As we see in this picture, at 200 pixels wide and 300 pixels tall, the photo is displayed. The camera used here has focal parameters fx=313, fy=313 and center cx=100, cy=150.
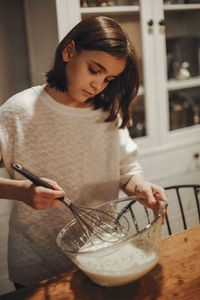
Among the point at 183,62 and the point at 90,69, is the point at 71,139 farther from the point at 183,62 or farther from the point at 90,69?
the point at 183,62

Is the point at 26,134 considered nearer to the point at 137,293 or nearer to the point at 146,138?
the point at 137,293

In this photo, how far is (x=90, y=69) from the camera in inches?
35.2

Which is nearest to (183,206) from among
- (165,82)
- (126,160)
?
(165,82)

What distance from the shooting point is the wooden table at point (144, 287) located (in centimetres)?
67

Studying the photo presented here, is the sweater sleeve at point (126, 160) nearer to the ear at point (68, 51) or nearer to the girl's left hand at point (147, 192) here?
the girl's left hand at point (147, 192)

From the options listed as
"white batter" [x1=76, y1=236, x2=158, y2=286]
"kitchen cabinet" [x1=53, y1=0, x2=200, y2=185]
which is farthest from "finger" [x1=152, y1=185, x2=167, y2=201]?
"kitchen cabinet" [x1=53, y1=0, x2=200, y2=185]

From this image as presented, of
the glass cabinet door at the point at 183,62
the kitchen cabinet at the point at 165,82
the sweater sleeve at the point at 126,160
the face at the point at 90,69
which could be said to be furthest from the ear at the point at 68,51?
the glass cabinet door at the point at 183,62

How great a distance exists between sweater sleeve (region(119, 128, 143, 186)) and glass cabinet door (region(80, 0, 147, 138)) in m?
0.61

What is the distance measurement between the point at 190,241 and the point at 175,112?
3.87 ft

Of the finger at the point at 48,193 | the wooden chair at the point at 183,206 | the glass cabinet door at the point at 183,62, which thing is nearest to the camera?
the finger at the point at 48,193

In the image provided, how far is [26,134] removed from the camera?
37.7 inches

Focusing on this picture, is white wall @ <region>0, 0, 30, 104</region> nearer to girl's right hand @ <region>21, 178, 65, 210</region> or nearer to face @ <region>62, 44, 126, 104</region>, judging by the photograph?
face @ <region>62, 44, 126, 104</region>

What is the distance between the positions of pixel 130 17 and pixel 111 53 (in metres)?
0.87

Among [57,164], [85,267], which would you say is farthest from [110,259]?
[57,164]
